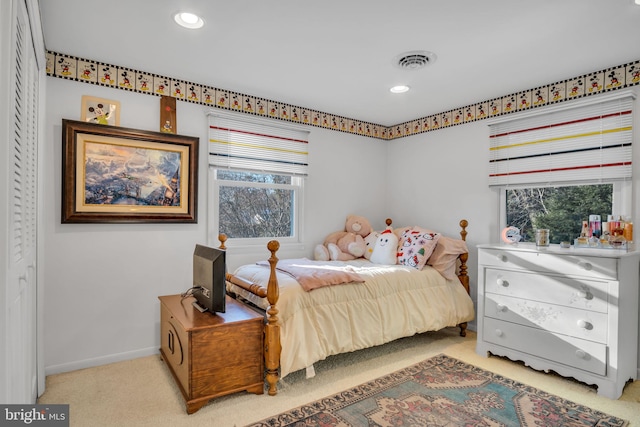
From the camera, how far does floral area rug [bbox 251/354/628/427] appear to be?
81.4 inches

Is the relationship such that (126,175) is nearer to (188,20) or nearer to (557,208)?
(188,20)

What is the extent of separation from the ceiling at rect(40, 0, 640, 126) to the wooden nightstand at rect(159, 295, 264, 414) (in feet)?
6.08

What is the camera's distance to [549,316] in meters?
2.66

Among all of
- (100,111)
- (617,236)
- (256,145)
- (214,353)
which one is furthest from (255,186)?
(617,236)

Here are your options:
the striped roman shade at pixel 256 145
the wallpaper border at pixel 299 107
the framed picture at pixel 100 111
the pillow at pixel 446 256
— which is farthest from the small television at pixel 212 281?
the pillow at pixel 446 256

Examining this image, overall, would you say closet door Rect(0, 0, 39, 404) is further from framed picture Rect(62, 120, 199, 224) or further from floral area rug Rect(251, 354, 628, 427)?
floral area rug Rect(251, 354, 628, 427)

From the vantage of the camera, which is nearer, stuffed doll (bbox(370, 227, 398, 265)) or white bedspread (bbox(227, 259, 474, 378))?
white bedspread (bbox(227, 259, 474, 378))

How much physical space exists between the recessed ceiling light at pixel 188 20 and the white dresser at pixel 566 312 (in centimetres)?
277

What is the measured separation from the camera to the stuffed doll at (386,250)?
3580mm

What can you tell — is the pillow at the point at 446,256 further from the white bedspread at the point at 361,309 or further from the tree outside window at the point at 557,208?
the tree outside window at the point at 557,208

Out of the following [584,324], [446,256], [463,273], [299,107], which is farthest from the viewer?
[299,107]

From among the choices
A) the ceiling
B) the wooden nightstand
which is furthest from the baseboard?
the ceiling

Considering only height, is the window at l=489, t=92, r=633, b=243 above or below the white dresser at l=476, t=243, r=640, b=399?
above

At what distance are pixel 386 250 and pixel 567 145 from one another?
184 cm
